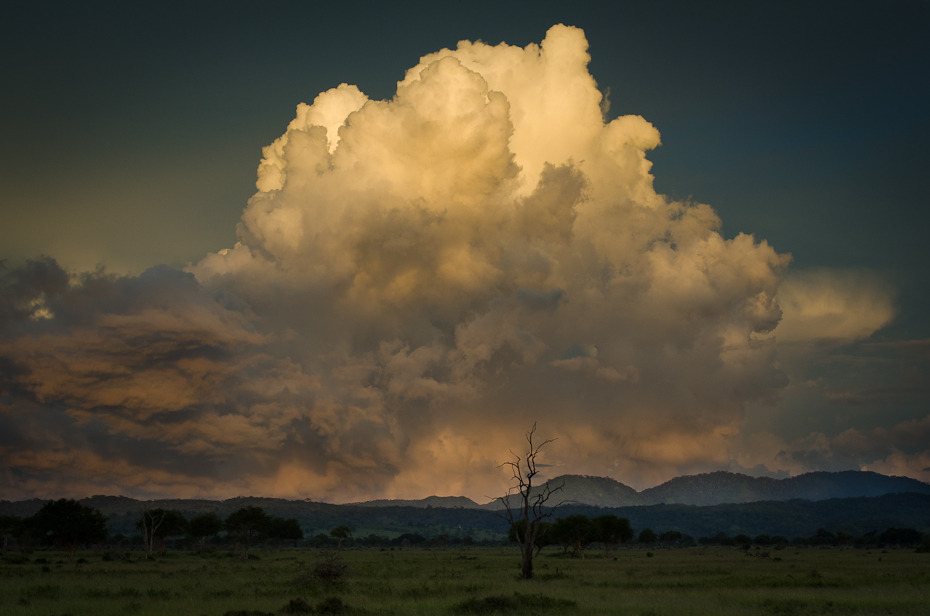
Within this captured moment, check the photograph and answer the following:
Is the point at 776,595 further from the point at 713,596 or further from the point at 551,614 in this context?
the point at 551,614

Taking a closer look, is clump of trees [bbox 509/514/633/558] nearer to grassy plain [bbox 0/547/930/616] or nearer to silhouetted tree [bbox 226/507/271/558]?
silhouetted tree [bbox 226/507/271/558]

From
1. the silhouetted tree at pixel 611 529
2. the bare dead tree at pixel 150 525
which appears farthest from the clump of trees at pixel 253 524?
the silhouetted tree at pixel 611 529

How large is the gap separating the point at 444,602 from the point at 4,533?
120468 millimetres

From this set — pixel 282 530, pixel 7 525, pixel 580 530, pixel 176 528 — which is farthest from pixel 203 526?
pixel 580 530

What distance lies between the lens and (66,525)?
105 metres

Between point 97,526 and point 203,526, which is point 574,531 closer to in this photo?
point 203,526

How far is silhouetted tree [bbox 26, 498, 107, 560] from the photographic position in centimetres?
10450

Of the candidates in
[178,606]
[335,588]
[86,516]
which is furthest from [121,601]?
[86,516]

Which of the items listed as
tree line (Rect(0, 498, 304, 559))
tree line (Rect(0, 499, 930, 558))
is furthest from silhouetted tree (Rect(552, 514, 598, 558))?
tree line (Rect(0, 498, 304, 559))

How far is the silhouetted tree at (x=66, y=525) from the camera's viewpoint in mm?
104500

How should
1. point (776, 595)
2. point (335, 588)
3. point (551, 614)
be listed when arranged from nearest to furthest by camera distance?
point (551, 614), point (776, 595), point (335, 588)

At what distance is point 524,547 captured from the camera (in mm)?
54750

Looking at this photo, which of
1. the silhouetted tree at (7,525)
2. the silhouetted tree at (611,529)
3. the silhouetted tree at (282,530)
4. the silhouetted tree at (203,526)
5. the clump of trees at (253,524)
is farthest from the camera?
the silhouetted tree at (282,530)

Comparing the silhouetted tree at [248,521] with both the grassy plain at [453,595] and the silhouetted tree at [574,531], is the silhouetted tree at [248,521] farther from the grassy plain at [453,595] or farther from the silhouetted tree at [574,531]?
the grassy plain at [453,595]
